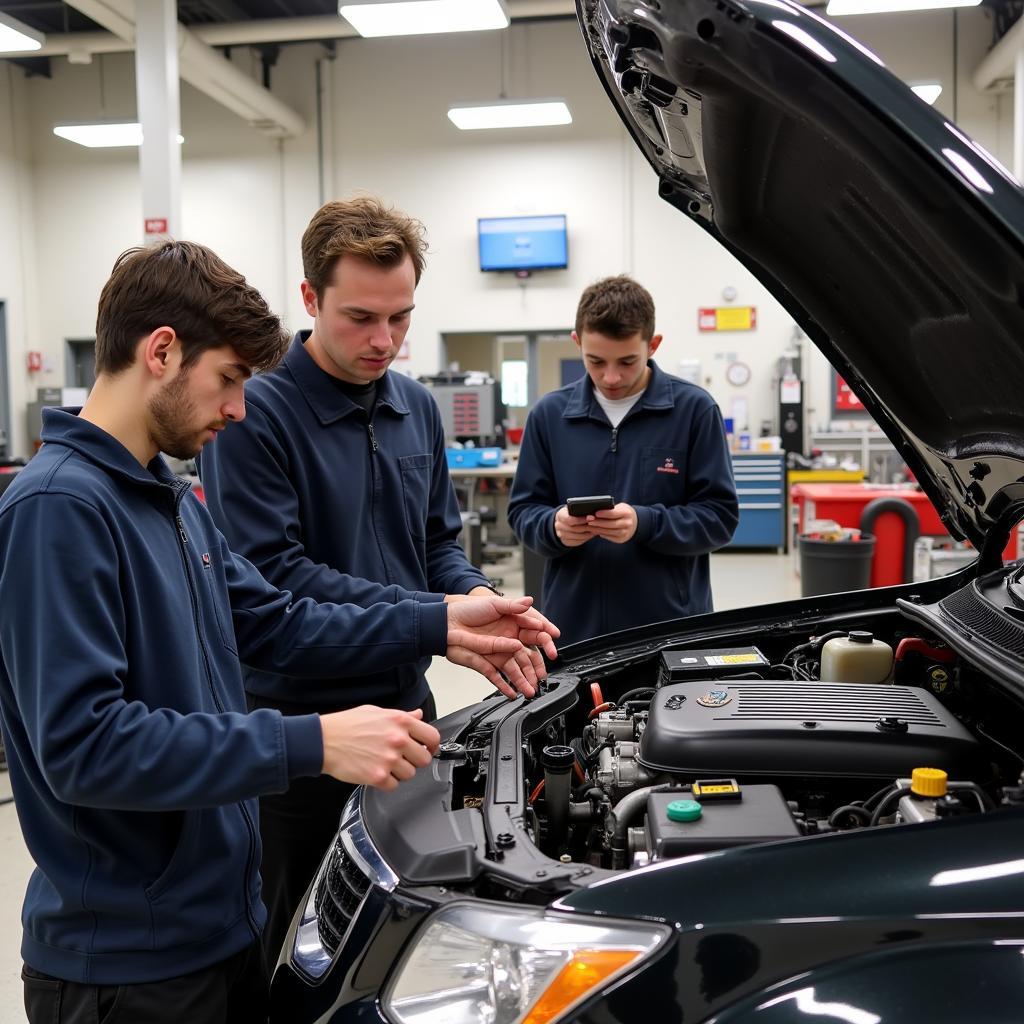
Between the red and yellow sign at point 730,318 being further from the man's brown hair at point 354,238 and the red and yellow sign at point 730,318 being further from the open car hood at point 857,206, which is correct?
the man's brown hair at point 354,238

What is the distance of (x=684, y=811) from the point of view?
1032mm

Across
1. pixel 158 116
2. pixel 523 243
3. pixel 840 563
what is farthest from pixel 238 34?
pixel 840 563

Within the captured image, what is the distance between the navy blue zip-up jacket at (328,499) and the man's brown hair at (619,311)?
21.8 inches

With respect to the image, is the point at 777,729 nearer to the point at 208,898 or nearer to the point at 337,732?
the point at 337,732

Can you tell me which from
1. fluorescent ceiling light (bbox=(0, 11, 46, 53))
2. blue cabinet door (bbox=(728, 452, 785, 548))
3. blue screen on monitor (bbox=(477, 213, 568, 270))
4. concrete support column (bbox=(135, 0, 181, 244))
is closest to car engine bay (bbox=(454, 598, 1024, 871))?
concrete support column (bbox=(135, 0, 181, 244))

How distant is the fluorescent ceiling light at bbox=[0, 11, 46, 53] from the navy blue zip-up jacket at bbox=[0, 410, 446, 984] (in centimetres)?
631

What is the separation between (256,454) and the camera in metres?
1.56

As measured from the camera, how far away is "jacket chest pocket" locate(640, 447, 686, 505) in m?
2.26

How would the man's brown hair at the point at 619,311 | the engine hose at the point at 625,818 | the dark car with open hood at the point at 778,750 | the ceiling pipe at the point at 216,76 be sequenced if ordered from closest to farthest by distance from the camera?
the dark car with open hood at the point at 778,750 → the engine hose at the point at 625,818 → the man's brown hair at the point at 619,311 → the ceiling pipe at the point at 216,76

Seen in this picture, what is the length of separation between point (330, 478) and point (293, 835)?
590 millimetres

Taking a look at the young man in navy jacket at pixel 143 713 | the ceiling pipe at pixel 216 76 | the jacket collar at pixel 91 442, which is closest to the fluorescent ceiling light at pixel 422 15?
the ceiling pipe at pixel 216 76

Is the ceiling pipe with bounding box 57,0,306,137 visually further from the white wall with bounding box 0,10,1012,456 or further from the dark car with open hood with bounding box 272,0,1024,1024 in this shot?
the dark car with open hood with bounding box 272,0,1024,1024

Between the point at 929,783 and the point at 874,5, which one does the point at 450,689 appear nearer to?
the point at 929,783

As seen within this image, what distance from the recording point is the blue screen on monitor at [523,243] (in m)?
8.49
